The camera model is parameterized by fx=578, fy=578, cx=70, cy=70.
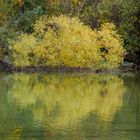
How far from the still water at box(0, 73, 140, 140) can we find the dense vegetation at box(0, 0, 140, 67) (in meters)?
4.24

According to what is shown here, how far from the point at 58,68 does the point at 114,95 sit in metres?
12.7

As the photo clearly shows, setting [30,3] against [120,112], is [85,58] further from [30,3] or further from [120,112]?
[120,112]

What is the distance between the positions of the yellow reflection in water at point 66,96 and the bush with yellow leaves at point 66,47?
2.83 m

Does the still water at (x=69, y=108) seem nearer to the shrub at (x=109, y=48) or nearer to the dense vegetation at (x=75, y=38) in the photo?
the dense vegetation at (x=75, y=38)

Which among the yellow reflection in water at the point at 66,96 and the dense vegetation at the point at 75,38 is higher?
the dense vegetation at the point at 75,38

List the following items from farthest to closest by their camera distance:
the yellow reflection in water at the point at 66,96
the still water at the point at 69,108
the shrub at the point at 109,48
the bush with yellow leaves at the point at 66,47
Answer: the shrub at the point at 109,48
the bush with yellow leaves at the point at 66,47
the yellow reflection in water at the point at 66,96
the still water at the point at 69,108

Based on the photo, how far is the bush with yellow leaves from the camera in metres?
34.9

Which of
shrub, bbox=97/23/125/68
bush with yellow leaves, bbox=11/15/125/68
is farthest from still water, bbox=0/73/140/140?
shrub, bbox=97/23/125/68

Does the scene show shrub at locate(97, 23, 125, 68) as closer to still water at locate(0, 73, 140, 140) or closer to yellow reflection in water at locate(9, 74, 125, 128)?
yellow reflection in water at locate(9, 74, 125, 128)

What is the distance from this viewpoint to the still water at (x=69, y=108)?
13.7 metres

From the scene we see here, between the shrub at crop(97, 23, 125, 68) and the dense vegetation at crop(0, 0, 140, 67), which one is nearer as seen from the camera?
the dense vegetation at crop(0, 0, 140, 67)

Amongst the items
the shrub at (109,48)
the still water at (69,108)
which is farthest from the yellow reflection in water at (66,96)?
the shrub at (109,48)

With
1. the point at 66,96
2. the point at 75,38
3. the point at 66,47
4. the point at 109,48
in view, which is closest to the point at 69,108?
the point at 66,96

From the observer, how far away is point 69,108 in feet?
61.1
